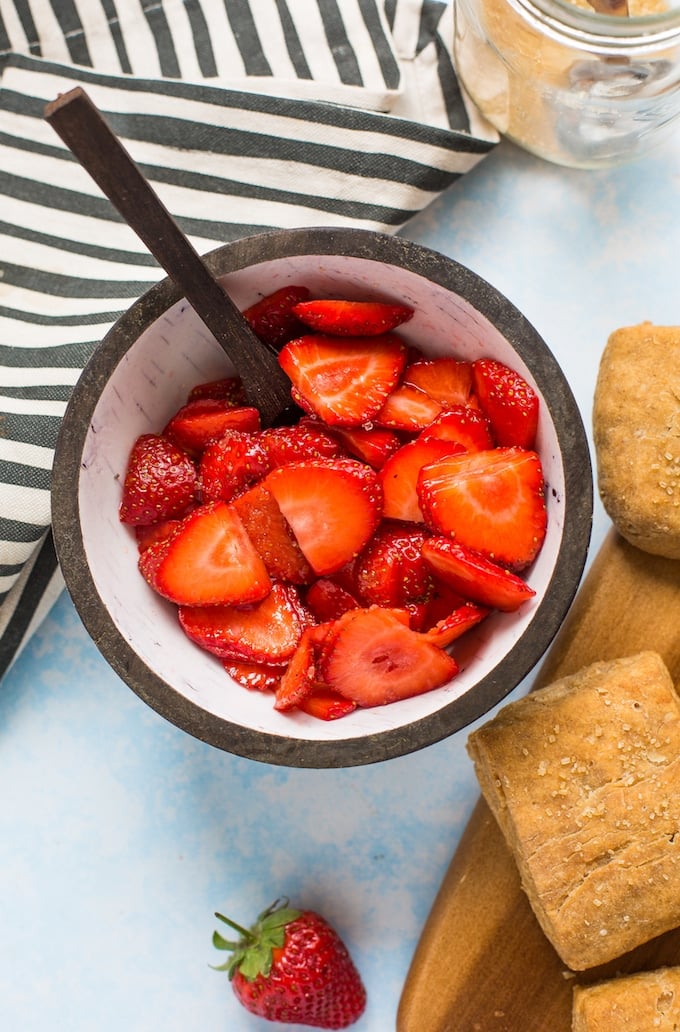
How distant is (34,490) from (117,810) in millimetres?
548

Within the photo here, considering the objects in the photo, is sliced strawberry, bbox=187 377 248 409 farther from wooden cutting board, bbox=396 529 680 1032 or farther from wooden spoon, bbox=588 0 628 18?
wooden spoon, bbox=588 0 628 18

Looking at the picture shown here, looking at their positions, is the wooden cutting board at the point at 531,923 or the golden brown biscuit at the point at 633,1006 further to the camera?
the wooden cutting board at the point at 531,923

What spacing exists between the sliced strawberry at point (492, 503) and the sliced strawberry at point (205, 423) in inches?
9.9

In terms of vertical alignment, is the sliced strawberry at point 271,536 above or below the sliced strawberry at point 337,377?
below

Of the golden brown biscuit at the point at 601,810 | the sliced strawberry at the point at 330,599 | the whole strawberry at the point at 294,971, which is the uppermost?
the sliced strawberry at the point at 330,599

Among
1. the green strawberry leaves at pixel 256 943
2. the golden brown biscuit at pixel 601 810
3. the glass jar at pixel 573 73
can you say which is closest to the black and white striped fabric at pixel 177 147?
the glass jar at pixel 573 73

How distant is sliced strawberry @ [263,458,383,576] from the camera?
48.4 inches

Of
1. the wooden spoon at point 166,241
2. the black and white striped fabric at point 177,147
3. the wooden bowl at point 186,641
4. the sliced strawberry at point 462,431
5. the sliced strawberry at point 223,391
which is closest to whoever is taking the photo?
the wooden spoon at point 166,241

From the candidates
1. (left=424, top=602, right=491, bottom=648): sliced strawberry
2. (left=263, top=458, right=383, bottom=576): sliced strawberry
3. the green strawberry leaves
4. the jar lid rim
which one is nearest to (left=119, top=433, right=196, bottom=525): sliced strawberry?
(left=263, top=458, right=383, bottom=576): sliced strawberry

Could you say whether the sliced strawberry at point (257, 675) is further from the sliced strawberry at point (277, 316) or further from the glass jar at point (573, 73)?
the glass jar at point (573, 73)

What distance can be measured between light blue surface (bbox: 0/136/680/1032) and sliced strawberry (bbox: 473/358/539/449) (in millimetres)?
369

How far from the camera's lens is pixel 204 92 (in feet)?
5.04

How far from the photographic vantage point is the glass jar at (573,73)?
1.30m

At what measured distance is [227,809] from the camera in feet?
5.42
